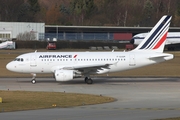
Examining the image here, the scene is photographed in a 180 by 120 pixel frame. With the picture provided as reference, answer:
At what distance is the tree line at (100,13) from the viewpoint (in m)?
160

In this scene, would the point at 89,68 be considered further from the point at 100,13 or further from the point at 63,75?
the point at 100,13

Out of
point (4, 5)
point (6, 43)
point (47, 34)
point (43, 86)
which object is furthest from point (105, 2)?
point (43, 86)

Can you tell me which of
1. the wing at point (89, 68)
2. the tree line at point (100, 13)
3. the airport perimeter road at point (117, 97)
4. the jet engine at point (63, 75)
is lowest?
the airport perimeter road at point (117, 97)

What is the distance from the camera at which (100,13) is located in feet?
545

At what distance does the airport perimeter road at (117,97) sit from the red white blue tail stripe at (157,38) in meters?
3.37

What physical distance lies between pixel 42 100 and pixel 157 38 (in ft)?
57.8

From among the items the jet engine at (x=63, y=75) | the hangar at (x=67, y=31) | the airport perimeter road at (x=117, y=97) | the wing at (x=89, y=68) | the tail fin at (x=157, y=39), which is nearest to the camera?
the airport perimeter road at (x=117, y=97)

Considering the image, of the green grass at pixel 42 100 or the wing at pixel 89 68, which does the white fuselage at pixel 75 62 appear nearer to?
the wing at pixel 89 68

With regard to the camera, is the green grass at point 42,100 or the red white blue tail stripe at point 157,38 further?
the red white blue tail stripe at point 157,38

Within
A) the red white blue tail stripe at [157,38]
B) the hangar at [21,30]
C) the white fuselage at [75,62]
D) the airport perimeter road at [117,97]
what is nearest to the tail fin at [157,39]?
the red white blue tail stripe at [157,38]

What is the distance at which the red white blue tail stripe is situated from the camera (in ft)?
161

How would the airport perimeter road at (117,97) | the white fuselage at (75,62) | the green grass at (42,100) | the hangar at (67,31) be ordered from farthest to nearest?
1. the hangar at (67,31)
2. the white fuselage at (75,62)
3. the green grass at (42,100)
4. the airport perimeter road at (117,97)

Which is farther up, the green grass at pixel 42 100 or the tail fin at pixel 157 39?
the tail fin at pixel 157 39

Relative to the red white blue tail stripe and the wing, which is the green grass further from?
the red white blue tail stripe
